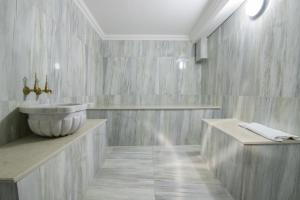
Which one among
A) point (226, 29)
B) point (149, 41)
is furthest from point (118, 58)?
point (226, 29)

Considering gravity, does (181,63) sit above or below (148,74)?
above

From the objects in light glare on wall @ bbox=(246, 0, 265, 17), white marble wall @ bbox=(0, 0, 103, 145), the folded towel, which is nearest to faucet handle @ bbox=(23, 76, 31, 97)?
white marble wall @ bbox=(0, 0, 103, 145)

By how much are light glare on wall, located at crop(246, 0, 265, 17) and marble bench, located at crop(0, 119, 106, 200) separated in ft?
7.46

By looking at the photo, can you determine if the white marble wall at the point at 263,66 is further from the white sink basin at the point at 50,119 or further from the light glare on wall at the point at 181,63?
the white sink basin at the point at 50,119

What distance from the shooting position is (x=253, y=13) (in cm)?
188

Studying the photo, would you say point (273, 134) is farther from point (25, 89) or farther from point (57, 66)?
point (57, 66)

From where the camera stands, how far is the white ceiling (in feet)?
7.73

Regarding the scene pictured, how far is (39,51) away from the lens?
1.54m

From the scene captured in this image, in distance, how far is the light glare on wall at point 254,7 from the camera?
1777mm

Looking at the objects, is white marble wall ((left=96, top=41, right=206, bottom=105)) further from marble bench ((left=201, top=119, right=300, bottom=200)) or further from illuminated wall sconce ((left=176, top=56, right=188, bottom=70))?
marble bench ((left=201, top=119, right=300, bottom=200))

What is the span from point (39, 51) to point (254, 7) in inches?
93.3

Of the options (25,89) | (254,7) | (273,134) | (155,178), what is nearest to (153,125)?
(155,178)

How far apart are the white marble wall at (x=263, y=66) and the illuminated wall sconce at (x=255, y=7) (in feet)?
0.24

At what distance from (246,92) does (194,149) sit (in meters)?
1.29
